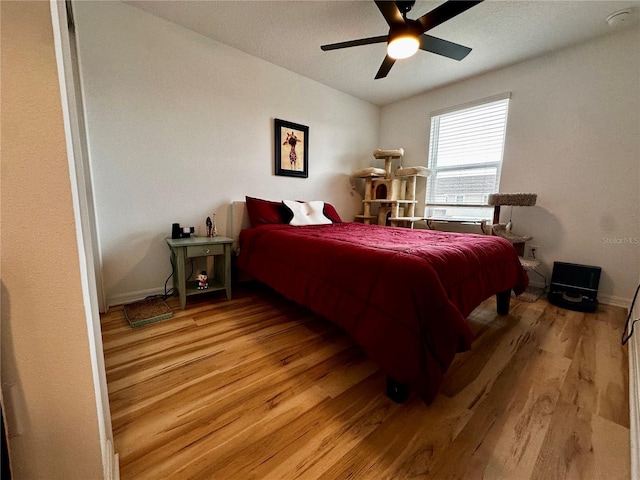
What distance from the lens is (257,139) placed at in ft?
9.32

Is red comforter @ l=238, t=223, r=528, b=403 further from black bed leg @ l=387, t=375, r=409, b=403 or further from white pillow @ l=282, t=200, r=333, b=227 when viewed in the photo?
white pillow @ l=282, t=200, r=333, b=227

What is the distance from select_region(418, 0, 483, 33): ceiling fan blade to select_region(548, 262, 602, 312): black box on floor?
239cm

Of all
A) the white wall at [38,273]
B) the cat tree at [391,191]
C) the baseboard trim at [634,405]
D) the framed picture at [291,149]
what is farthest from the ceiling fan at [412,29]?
the baseboard trim at [634,405]

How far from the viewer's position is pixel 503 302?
2131mm

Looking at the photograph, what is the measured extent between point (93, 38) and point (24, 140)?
7.54ft

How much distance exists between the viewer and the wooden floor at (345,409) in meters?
0.90

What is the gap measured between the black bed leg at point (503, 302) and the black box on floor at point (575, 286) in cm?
65

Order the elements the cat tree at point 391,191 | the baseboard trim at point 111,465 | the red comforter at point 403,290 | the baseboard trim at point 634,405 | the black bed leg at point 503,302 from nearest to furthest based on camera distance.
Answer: the baseboard trim at point 111,465 → the baseboard trim at point 634,405 → the red comforter at point 403,290 → the black bed leg at point 503,302 → the cat tree at point 391,191

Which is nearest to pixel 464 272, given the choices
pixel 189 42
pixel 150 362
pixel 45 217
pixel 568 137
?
pixel 45 217

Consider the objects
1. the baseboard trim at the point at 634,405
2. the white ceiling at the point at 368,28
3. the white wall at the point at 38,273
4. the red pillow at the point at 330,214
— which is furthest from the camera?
the red pillow at the point at 330,214

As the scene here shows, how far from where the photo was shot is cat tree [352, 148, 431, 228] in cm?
344

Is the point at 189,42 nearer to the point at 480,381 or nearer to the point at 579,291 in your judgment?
the point at 480,381

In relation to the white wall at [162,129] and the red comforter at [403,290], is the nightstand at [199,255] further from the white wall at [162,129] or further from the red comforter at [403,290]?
the red comforter at [403,290]

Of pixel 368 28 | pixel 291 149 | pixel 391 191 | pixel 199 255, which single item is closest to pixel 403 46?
pixel 368 28
